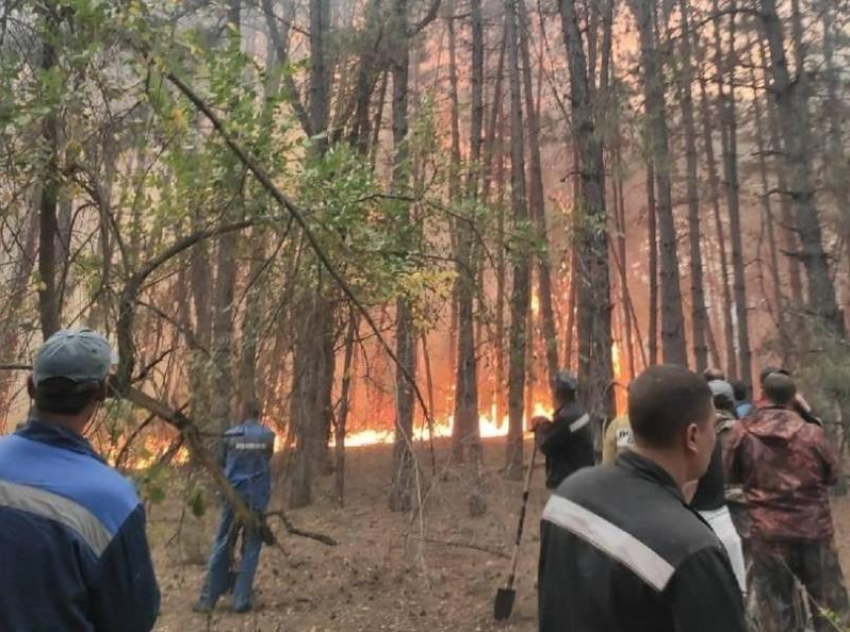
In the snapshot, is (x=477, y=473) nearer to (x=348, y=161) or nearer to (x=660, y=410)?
(x=348, y=161)

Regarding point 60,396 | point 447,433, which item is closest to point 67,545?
point 60,396

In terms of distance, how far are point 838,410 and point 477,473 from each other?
3.99 m

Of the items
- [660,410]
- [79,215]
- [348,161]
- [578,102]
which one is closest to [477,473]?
[348,161]

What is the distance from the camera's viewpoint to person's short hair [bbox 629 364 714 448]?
6.02ft

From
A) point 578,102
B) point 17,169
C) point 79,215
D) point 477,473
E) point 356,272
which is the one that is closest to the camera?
point 17,169

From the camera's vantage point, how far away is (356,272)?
5949mm

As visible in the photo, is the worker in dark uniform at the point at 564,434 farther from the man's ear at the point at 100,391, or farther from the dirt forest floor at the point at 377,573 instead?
the man's ear at the point at 100,391

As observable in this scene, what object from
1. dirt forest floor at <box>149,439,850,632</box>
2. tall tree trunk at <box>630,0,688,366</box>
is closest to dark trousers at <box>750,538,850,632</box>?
dirt forest floor at <box>149,439,850,632</box>

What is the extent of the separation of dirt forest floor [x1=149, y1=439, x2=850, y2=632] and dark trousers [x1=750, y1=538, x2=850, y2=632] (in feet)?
6.44

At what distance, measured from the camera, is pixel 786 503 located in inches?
186

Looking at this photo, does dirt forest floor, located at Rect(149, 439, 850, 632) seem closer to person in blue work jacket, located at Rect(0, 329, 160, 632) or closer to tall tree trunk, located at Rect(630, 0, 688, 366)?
person in blue work jacket, located at Rect(0, 329, 160, 632)

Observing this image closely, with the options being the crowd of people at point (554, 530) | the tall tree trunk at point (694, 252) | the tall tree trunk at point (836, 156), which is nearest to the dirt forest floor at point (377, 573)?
the crowd of people at point (554, 530)

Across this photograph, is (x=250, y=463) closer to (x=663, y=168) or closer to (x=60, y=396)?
(x=60, y=396)

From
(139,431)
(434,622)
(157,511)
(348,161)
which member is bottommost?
(434,622)
